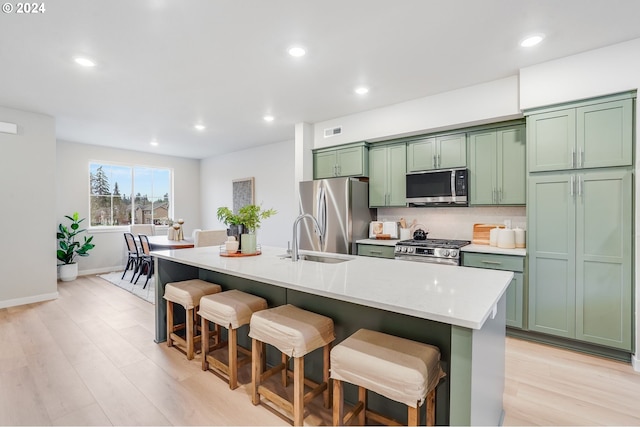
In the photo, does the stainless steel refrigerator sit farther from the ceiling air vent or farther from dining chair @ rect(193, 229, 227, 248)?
dining chair @ rect(193, 229, 227, 248)

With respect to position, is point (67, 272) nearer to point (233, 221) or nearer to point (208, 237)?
point (208, 237)

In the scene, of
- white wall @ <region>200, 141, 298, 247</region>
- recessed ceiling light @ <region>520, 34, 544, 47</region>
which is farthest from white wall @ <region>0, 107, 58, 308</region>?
recessed ceiling light @ <region>520, 34, 544, 47</region>

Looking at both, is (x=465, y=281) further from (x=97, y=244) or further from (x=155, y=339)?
(x=97, y=244)

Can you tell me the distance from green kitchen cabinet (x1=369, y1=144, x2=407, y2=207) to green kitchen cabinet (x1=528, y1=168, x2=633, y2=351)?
1.50 metres

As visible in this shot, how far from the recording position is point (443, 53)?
8.75 ft

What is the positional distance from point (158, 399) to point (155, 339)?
1.04 meters

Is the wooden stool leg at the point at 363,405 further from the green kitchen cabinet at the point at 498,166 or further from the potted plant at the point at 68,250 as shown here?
the potted plant at the point at 68,250

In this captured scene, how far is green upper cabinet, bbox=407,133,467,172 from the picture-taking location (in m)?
3.63

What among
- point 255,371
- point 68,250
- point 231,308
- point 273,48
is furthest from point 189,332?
point 68,250

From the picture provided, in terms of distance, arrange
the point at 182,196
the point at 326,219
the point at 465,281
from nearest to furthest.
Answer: the point at 465,281
the point at 326,219
the point at 182,196

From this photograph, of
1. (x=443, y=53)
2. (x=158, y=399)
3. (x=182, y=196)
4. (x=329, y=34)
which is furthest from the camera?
(x=182, y=196)

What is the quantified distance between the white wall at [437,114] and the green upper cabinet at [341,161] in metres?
0.13

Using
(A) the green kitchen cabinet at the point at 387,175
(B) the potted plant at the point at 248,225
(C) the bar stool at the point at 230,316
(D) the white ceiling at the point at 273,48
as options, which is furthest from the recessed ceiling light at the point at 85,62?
(A) the green kitchen cabinet at the point at 387,175

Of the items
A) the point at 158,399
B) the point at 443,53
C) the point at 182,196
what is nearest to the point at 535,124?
the point at 443,53
